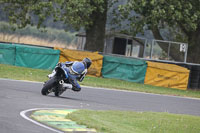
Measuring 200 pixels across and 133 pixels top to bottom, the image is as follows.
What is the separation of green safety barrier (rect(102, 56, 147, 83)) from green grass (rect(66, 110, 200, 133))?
14.0 m

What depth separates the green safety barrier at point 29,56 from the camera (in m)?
24.8

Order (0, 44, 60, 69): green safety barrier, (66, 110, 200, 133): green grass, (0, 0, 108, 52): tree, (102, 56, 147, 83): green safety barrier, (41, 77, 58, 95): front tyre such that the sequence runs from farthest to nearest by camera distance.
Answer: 1. (0, 0, 108, 52): tree
2. (102, 56, 147, 83): green safety barrier
3. (0, 44, 60, 69): green safety barrier
4. (41, 77, 58, 95): front tyre
5. (66, 110, 200, 133): green grass

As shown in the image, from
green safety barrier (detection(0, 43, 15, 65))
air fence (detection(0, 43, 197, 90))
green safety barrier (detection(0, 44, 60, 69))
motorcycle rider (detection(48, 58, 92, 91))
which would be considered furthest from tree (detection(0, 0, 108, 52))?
motorcycle rider (detection(48, 58, 92, 91))

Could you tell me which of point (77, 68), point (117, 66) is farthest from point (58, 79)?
point (117, 66)

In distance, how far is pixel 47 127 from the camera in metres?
8.57

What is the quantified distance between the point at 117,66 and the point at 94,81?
2.96 meters

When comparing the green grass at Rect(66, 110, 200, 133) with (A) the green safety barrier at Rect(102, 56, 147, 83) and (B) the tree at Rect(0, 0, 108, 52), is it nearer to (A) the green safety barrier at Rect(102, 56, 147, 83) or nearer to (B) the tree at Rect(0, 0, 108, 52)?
(A) the green safety barrier at Rect(102, 56, 147, 83)

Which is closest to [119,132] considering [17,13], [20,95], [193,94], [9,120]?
[9,120]

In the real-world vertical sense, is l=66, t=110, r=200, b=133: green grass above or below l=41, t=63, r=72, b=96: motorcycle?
below

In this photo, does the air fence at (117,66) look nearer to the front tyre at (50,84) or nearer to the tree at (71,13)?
the tree at (71,13)

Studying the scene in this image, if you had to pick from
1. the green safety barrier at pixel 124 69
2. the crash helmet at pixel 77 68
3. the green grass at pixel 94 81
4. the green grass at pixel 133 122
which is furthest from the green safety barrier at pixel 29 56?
the green grass at pixel 133 122

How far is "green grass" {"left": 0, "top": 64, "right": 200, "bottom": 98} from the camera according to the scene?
20.9 meters

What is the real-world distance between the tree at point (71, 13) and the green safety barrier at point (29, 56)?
11.1ft

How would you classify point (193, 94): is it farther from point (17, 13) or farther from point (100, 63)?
point (17, 13)
